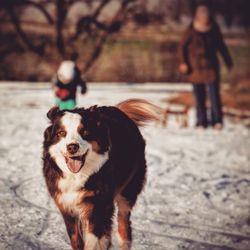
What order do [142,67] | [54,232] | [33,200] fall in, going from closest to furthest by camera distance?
[54,232] < [33,200] < [142,67]

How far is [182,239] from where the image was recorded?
186 inches

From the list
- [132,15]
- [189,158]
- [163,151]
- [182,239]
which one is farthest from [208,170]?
[132,15]

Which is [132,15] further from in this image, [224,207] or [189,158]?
[224,207]

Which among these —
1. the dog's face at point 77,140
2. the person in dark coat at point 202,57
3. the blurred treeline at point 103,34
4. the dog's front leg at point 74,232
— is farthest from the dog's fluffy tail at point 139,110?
the blurred treeline at point 103,34

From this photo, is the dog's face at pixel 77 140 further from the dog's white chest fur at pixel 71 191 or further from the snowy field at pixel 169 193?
the snowy field at pixel 169 193

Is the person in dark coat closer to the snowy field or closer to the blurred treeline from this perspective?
the snowy field

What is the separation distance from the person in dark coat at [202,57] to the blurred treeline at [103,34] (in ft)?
27.2

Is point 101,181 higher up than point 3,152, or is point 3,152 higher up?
point 101,181

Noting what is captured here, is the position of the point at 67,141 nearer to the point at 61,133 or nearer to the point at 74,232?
the point at 61,133

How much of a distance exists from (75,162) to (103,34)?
675 inches

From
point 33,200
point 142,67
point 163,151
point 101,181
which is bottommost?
point 142,67

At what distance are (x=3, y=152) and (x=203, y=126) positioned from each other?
5098 millimetres

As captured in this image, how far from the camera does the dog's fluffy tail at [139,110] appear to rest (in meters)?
4.60

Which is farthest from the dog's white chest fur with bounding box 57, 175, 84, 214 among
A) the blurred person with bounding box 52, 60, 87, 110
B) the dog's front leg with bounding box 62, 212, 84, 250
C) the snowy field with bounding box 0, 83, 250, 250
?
the blurred person with bounding box 52, 60, 87, 110
